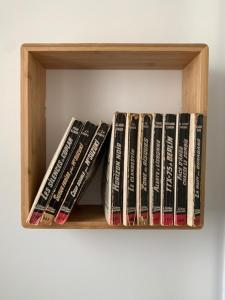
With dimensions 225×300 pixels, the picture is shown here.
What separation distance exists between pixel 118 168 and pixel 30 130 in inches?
8.6

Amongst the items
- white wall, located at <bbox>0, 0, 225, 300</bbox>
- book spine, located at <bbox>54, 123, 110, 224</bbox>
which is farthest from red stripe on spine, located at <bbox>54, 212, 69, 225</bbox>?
white wall, located at <bbox>0, 0, 225, 300</bbox>

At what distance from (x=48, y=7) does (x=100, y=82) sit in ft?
0.83

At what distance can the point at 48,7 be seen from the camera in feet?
2.96

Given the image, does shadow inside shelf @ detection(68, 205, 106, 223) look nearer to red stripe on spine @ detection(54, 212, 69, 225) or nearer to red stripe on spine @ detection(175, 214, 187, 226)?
red stripe on spine @ detection(54, 212, 69, 225)

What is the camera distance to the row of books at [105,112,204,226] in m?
0.71

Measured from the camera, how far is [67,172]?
725 millimetres

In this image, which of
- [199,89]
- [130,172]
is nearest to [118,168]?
[130,172]

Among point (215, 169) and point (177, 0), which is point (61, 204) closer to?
point (215, 169)

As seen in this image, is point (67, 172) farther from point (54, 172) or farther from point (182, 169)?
point (182, 169)

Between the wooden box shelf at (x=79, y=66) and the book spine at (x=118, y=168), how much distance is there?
0.17 feet

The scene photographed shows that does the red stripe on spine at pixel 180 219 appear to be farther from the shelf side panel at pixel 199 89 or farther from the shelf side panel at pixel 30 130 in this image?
the shelf side panel at pixel 30 130

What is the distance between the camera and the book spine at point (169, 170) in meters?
0.72

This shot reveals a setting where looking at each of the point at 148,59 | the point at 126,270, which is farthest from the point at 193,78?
the point at 126,270

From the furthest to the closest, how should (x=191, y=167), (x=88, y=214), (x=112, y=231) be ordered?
(x=112, y=231), (x=88, y=214), (x=191, y=167)
